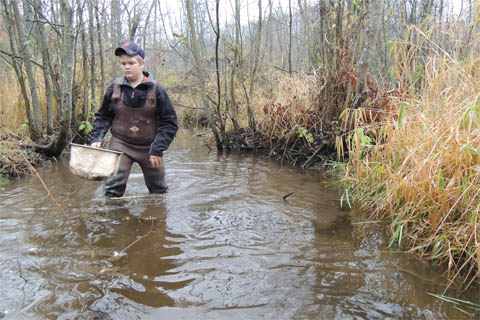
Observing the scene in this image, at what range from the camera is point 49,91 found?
244 inches

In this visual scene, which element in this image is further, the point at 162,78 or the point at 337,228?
the point at 162,78

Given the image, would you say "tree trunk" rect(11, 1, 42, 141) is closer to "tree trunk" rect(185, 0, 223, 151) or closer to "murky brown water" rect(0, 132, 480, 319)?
"murky brown water" rect(0, 132, 480, 319)

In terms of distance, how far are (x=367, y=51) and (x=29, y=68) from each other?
16.5ft

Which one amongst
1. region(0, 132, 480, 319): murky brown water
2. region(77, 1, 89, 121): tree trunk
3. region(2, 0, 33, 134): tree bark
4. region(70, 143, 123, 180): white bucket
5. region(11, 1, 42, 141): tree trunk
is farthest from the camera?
region(77, 1, 89, 121): tree trunk

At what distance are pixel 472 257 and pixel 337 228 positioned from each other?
1131mm

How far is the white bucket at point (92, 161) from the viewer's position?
115 inches

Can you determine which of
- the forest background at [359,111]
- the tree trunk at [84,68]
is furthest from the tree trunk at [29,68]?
the tree trunk at [84,68]

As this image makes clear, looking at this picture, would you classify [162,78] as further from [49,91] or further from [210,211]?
[210,211]

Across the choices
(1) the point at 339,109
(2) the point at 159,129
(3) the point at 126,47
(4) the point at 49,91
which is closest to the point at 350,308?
(2) the point at 159,129

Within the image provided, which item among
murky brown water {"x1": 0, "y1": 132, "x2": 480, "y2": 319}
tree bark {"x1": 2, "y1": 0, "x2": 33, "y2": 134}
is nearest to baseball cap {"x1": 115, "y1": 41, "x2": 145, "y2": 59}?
murky brown water {"x1": 0, "y1": 132, "x2": 480, "y2": 319}

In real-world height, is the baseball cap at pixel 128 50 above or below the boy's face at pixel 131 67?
above

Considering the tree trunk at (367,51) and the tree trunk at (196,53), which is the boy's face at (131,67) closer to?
Result: the tree trunk at (367,51)

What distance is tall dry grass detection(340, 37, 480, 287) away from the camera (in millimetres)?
2279

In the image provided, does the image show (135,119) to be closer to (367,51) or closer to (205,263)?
(205,263)
